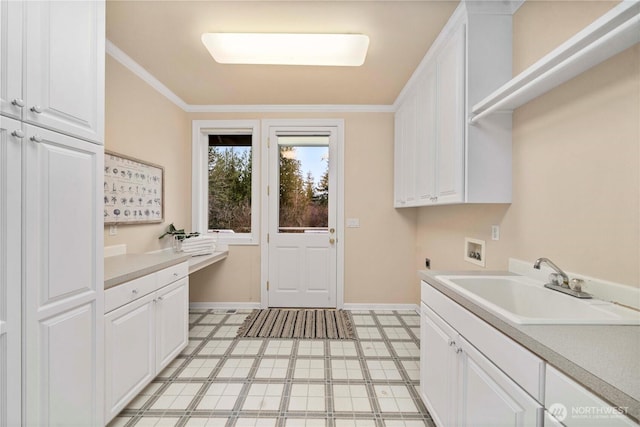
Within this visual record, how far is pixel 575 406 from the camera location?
2.18 feet

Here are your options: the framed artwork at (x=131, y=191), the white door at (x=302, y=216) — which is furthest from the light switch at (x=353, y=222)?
the framed artwork at (x=131, y=191)

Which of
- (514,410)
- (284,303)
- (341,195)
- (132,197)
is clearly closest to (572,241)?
(514,410)

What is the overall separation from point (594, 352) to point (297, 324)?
2463 millimetres

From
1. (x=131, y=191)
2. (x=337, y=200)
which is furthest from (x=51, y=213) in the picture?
(x=337, y=200)

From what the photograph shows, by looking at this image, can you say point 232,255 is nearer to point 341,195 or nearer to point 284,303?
point 284,303

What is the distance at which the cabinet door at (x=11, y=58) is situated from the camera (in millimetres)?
893

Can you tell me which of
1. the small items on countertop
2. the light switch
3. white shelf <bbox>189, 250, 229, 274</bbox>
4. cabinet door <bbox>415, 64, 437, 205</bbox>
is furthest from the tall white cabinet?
the light switch

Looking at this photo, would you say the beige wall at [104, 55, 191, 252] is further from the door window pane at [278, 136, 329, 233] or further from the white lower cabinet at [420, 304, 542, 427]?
the white lower cabinet at [420, 304, 542, 427]

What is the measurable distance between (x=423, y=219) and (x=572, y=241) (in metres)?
1.80

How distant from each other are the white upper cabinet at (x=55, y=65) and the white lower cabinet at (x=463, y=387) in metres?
1.91

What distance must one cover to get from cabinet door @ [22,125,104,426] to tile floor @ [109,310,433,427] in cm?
53

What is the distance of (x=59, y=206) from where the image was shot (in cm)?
108

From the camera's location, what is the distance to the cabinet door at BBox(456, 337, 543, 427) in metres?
0.81

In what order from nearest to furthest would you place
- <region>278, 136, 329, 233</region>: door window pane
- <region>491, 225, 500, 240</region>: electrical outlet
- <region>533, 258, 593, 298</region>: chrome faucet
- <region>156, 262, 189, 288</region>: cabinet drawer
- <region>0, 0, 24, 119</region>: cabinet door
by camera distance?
<region>0, 0, 24, 119</region>: cabinet door < <region>533, 258, 593, 298</region>: chrome faucet < <region>491, 225, 500, 240</region>: electrical outlet < <region>156, 262, 189, 288</region>: cabinet drawer < <region>278, 136, 329, 233</region>: door window pane
